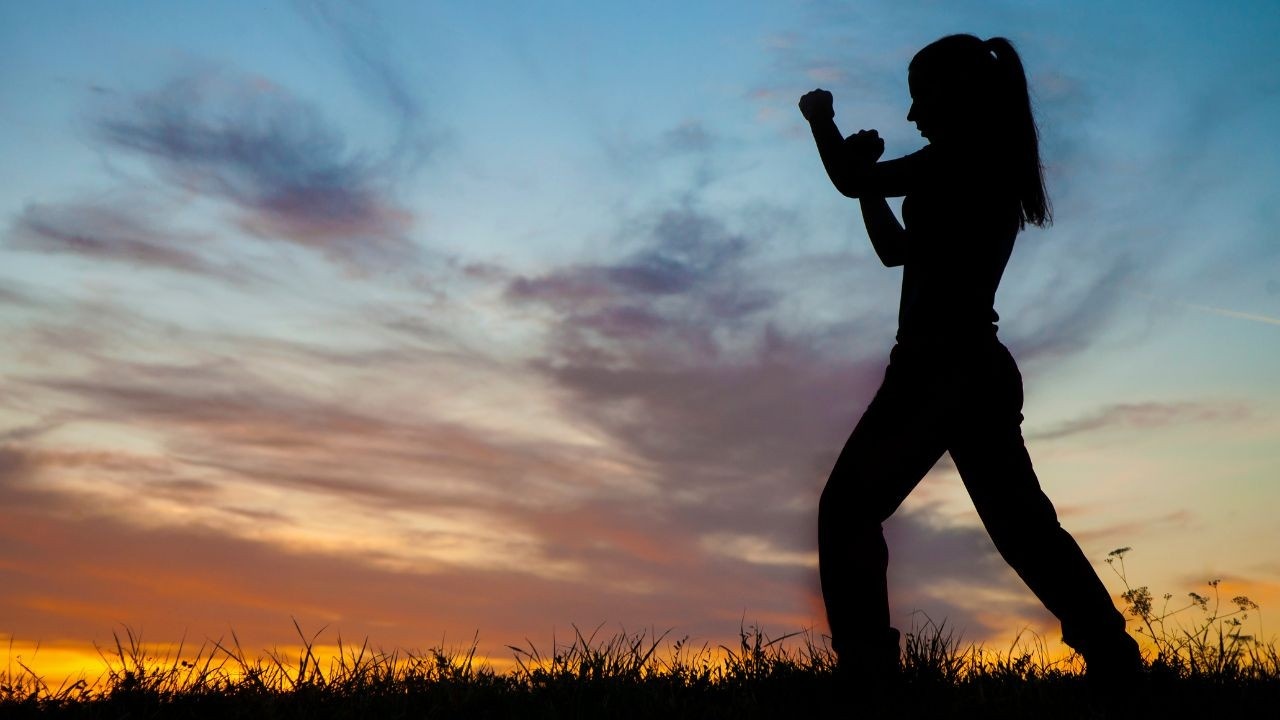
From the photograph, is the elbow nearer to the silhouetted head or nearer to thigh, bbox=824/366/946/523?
the silhouetted head

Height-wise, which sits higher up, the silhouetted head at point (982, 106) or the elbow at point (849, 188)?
the silhouetted head at point (982, 106)

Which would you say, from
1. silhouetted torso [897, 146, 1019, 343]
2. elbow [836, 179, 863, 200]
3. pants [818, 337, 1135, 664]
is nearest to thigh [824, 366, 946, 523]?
pants [818, 337, 1135, 664]

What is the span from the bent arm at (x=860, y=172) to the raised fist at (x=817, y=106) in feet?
0.21

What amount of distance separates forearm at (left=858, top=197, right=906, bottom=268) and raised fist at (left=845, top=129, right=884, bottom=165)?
0.20 meters

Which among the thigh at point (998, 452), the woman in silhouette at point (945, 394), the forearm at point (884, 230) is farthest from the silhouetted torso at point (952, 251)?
the thigh at point (998, 452)

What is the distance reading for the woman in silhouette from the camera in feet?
15.4

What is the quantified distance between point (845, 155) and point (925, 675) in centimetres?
234

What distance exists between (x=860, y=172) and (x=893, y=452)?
1156 millimetres

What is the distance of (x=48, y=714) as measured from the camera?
4.87m

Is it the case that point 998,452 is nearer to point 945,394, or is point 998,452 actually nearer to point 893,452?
point 945,394

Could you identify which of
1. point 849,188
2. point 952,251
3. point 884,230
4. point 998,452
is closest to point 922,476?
point 998,452

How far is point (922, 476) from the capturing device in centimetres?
481

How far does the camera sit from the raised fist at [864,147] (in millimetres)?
4766

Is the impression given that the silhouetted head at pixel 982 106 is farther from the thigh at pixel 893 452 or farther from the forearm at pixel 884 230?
the thigh at pixel 893 452
